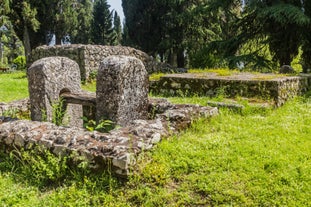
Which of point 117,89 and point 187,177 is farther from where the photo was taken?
point 117,89

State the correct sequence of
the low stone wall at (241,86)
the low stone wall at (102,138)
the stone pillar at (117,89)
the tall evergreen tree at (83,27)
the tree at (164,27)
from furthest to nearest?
1. the tall evergreen tree at (83,27)
2. the tree at (164,27)
3. the low stone wall at (241,86)
4. the stone pillar at (117,89)
5. the low stone wall at (102,138)

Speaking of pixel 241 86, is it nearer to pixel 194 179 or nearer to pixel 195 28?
pixel 194 179

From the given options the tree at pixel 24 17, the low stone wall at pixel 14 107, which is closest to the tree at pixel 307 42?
the low stone wall at pixel 14 107

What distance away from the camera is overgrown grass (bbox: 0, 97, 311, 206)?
269cm

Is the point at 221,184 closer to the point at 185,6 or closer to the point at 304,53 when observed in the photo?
the point at 304,53

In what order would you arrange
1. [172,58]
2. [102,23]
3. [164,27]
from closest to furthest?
[164,27] → [172,58] → [102,23]

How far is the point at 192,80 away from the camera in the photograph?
6.77 meters

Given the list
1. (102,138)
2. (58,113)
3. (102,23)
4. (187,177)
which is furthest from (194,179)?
(102,23)

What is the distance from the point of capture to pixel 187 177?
2.96m

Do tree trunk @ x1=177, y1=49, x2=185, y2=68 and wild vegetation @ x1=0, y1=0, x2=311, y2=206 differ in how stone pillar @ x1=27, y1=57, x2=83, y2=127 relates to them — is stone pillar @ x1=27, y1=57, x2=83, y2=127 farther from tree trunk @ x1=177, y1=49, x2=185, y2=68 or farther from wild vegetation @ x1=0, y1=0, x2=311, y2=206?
tree trunk @ x1=177, y1=49, x2=185, y2=68

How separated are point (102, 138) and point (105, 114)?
3.84ft

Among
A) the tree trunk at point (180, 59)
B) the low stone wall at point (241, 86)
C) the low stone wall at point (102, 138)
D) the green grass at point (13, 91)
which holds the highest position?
the tree trunk at point (180, 59)

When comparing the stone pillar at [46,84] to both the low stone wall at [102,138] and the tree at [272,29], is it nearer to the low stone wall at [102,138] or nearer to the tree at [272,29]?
the low stone wall at [102,138]

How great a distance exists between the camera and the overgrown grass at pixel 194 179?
2689mm
